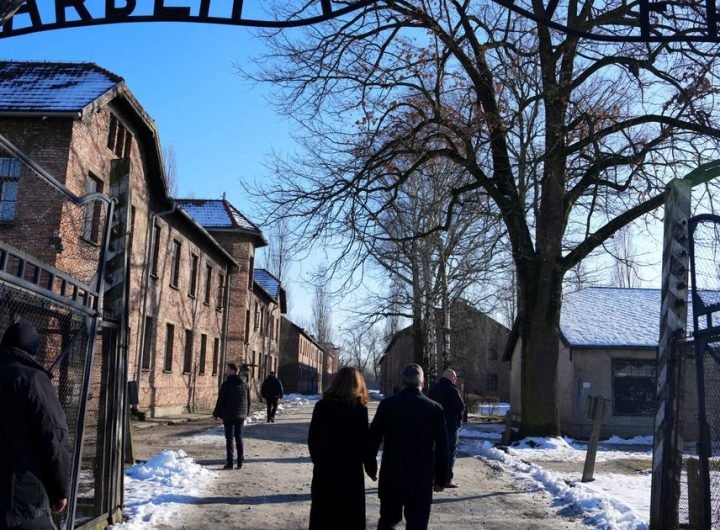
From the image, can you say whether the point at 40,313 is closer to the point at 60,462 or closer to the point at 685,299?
the point at 60,462

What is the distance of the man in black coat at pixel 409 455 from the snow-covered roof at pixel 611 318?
19.2 metres

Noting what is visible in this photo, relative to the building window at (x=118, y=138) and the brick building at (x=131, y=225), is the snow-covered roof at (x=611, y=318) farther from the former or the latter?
the building window at (x=118, y=138)

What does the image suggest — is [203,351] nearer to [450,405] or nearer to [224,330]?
[224,330]

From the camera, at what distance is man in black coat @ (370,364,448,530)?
5.94 m

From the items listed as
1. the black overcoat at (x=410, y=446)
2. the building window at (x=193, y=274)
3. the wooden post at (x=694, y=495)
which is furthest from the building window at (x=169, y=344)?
the wooden post at (x=694, y=495)

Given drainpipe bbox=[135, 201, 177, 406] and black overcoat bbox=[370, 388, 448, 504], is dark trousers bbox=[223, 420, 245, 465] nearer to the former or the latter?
black overcoat bbox=[370, 388, 448, 504]

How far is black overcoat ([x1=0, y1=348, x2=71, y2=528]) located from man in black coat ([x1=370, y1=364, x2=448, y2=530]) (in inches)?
108

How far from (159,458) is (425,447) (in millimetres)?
7115

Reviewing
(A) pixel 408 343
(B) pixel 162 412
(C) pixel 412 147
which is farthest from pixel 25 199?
(A) pixel 408 343

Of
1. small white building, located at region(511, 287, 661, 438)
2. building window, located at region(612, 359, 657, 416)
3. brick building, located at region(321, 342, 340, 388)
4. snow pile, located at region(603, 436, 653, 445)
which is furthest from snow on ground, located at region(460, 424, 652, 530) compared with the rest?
brick building, located at region(321, 342, 340, 388)

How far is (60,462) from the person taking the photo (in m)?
4.03

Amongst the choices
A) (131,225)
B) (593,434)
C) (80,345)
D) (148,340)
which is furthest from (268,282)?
(80,345)

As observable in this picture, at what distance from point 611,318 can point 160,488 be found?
21007 millimetres

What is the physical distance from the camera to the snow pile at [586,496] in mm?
8243
